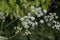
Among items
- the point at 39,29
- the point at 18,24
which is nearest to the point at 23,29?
the point at 18,24

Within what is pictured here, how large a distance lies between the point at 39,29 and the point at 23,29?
334mm

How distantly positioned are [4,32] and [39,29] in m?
0.44

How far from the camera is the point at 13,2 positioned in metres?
2.29

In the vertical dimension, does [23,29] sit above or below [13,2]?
below

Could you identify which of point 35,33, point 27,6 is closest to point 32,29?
point 35,33

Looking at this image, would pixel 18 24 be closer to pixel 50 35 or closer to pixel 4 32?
pixel 4 32

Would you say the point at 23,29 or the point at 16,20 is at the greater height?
the point at 16,20

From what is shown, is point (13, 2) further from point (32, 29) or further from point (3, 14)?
point (32, 29)

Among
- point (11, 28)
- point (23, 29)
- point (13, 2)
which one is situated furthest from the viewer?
point (11, 28)

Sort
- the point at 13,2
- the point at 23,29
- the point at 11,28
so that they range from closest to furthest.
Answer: the point at 13,2
the point at 23,29
the point at 11,28

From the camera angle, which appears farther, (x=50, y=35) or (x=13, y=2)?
(x=50, y=35)

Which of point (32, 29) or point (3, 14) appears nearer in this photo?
point (3, 14)

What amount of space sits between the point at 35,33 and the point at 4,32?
1.24 ft

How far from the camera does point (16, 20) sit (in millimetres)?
2596
